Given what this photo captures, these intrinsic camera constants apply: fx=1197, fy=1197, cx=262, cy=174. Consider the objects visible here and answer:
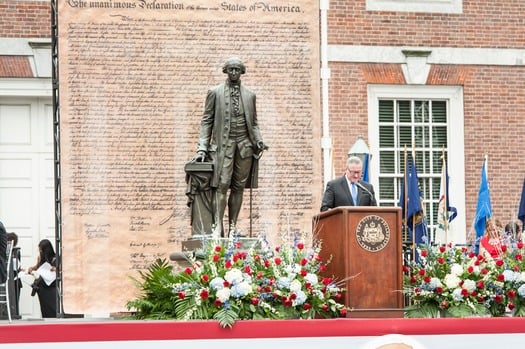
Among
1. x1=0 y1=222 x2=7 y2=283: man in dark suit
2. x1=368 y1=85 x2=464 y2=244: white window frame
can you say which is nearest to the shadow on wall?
x1=0 y1=222 x2=7 y2=283: man in dark suit

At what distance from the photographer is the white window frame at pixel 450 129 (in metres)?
15.6

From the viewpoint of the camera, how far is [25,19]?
14.8 m

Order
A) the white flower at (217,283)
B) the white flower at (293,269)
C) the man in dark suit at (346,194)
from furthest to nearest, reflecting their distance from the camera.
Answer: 1. the man in dark suit at (346,194)
2. the white flower at (293,269)
3. the white flower at (217,283)

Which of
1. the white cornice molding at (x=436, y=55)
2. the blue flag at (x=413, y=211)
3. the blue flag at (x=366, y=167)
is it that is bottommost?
the blue flag at (x=413, y=211)

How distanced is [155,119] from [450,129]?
4285 millimetres

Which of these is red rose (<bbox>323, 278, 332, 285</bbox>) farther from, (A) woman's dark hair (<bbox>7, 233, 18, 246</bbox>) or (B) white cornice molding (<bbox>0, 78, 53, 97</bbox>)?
(B) white cornice molding (<bbox>0, 78, 53, 97</bbox>)

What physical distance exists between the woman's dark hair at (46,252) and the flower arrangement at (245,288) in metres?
6.27

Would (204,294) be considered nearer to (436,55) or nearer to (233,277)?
(233,277)

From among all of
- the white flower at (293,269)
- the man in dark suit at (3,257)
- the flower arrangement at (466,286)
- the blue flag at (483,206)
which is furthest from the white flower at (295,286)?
the blue flag at (483,206)

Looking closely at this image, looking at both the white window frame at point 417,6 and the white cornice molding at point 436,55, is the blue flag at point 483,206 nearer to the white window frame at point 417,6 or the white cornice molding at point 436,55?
the white cornice molding at point 436,55

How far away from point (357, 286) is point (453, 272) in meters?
0.72

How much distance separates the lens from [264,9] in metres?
13.9

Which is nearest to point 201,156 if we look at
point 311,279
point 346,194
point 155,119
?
point 346,194

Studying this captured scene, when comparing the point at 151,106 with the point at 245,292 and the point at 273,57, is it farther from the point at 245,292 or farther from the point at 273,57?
the point at 245,292
